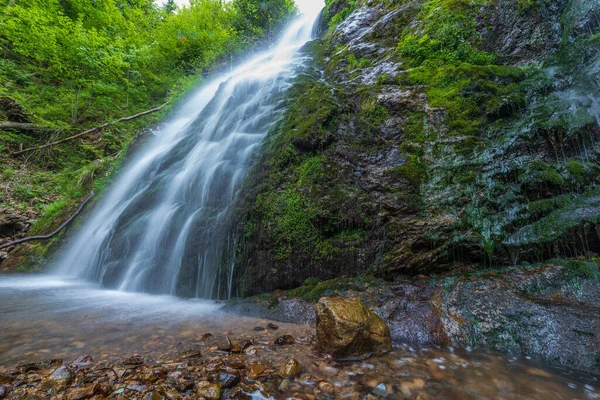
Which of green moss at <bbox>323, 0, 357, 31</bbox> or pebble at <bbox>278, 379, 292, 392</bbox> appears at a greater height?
green moss at <bbox>323, 0, 357, 31</bbox>

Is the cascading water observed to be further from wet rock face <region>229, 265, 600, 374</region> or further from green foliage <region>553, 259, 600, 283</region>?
green foliage <region>553, 259, 600, 283</region>

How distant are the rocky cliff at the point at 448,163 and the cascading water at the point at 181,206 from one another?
893mm

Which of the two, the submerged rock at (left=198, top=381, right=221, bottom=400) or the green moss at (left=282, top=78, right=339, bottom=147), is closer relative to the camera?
the submerged rock at (left=198, top=381, right=221, bottom=400)

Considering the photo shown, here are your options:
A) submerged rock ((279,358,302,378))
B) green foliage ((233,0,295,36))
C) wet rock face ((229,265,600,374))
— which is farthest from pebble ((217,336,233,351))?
green foliage ((233,0,295,36))

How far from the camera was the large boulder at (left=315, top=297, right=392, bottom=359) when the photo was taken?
7.31 ft

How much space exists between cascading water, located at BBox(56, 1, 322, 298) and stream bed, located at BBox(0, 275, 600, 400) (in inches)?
40.3

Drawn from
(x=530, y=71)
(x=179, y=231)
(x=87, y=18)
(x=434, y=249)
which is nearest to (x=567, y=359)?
(x=434, y=249)

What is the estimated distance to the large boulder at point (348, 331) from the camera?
7.31 ft

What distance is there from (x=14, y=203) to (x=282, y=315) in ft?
36.1

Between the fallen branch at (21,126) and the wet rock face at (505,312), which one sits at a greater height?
the fallen branch at (21,126)

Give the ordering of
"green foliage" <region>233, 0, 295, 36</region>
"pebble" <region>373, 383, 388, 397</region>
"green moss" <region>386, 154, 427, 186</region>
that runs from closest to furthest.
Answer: "pebble" <region>373, 383, 388, 397</region>
"green moss" <region>386, 154, 427, 186</region>
"green foliage" <region>233, 0, 295, 36</region>

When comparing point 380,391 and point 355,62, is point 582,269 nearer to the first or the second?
point 380,391

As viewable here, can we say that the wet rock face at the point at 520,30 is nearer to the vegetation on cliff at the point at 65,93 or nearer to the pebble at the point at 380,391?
the pebble at the point at 380,391

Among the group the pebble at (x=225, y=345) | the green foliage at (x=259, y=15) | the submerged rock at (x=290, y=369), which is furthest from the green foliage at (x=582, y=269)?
the green foliage at (x=259, y=15)
